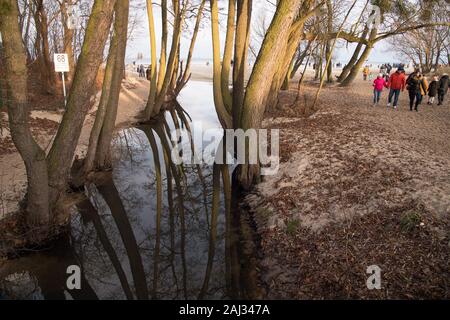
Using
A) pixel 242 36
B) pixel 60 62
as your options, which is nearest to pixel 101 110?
pixel 242 36

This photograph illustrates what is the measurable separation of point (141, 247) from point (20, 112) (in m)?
3.19

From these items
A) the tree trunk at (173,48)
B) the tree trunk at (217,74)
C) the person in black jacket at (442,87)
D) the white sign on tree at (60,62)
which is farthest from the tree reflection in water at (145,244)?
the person in black jacket at (442,87)

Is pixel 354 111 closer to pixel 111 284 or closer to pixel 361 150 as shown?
pixel 361 150

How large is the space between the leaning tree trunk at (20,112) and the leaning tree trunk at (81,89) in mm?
394

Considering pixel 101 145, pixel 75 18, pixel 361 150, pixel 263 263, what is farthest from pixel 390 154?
pixel 75 18

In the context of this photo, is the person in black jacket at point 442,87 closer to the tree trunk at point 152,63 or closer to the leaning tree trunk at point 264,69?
the leaning tree trunk at point 264,69

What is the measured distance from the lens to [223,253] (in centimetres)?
633

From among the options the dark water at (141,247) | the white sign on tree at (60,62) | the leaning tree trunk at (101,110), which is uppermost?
the white sign on tree at (60,62)

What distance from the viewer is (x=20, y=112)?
5422 mm

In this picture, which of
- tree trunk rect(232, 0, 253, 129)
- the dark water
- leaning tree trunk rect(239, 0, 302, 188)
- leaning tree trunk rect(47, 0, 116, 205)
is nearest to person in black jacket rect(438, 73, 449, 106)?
tree trunk rect(232, 0, 253, 129)

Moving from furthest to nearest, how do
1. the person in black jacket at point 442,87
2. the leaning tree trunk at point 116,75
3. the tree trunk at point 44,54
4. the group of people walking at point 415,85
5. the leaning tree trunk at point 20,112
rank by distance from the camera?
the tree trunk at point 44,54 < the person in black jacket at point 442,87 < the group of people walking at point 415,85 < the leaning tree trunk at point 116,75 < the leaning tree trunk at point 20,112

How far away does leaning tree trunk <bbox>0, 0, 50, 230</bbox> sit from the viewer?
5.09 m

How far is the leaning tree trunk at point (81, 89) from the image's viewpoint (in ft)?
20.6

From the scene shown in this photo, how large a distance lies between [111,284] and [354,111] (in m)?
14.0
